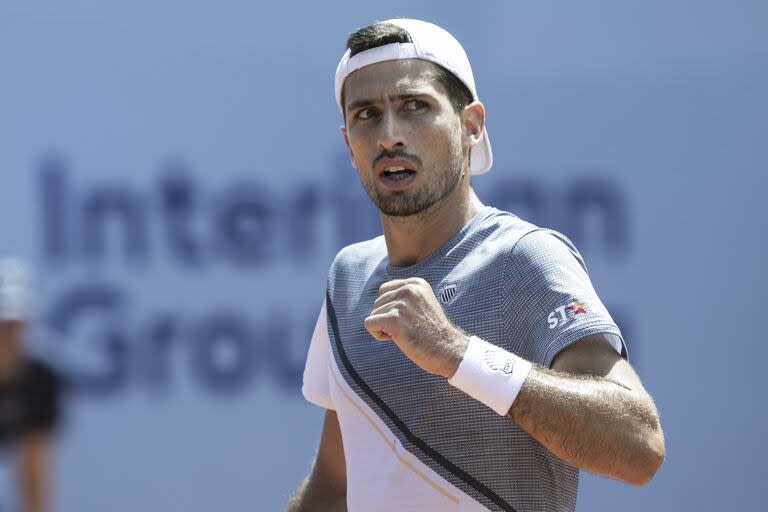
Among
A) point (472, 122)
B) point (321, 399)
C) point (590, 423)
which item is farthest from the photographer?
point (321, 399)

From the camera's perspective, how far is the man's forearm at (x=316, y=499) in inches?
106

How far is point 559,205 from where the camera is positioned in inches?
201

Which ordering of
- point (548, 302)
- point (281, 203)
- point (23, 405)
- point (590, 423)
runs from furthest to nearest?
point (281, 203)
point (548, 302)
point (590, 423)
point (23, 405)

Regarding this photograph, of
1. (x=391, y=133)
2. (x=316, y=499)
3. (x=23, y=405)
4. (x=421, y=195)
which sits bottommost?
(x=316, y=499)

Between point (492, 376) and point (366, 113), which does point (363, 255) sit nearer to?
point (366, 113)

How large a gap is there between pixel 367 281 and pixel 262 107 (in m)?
2.43

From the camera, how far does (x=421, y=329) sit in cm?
203

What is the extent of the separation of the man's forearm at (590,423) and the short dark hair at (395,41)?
0.72 meters

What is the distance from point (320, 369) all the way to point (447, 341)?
0.70 metres

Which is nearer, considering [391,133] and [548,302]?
[548,302]

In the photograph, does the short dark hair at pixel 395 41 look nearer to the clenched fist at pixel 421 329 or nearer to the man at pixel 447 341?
the man at pixel 447 341

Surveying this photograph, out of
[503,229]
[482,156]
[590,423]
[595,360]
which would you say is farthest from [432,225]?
[590,423]

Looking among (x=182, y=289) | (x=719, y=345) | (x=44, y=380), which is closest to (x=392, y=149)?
(x=44, y=380)

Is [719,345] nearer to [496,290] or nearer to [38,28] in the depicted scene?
[38,28]
